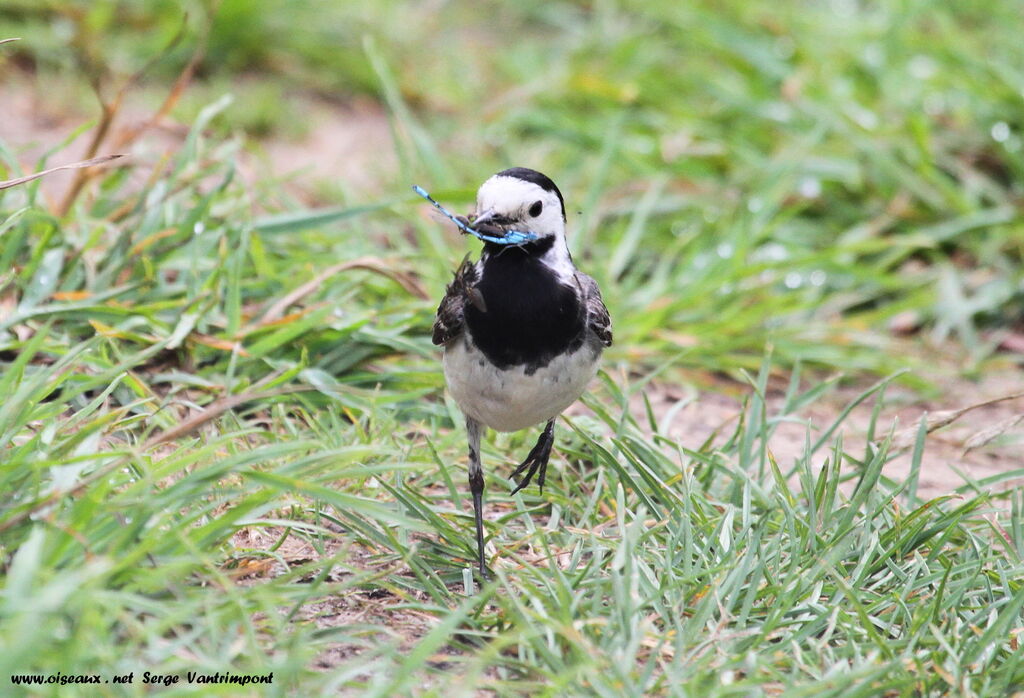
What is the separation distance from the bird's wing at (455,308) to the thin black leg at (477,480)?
285mm

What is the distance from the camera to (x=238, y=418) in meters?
3.69

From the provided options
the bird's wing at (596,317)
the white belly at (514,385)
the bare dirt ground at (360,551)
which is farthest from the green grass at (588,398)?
the bird's wing at (596,317)

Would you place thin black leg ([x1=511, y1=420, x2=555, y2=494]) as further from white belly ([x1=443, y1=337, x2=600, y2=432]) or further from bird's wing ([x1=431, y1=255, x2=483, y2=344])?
bird's wing ([x1=431, y1=255, x2=483, y2=344])

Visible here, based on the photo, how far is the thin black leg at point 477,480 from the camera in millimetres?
3109

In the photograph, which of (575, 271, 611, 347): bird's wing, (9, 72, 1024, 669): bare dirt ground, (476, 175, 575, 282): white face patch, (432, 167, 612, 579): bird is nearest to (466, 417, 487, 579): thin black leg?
(432, 167, 612, 579): bird

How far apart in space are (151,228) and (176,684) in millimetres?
2340

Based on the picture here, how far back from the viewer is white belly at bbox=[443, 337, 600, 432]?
3053mm

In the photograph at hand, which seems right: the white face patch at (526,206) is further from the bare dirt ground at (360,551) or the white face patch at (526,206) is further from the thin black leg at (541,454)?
the bare dirt ground at (360,551)

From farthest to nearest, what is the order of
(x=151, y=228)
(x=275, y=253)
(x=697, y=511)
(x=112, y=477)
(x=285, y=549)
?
(x=275, y=253), (x=151, y=228), (x=697, y=511), (x=285, y=549), (x=112, y=477)

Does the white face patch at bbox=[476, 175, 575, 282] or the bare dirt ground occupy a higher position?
the white face patch at bbox=[476, 175, 575, 282]

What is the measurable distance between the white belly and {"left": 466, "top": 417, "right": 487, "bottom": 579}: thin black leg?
A: 14cm

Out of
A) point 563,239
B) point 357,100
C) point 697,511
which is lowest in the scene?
point 357,100

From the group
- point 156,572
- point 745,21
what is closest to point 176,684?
point 156,572

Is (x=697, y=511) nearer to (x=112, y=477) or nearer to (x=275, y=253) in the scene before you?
(x=112, y=477)
